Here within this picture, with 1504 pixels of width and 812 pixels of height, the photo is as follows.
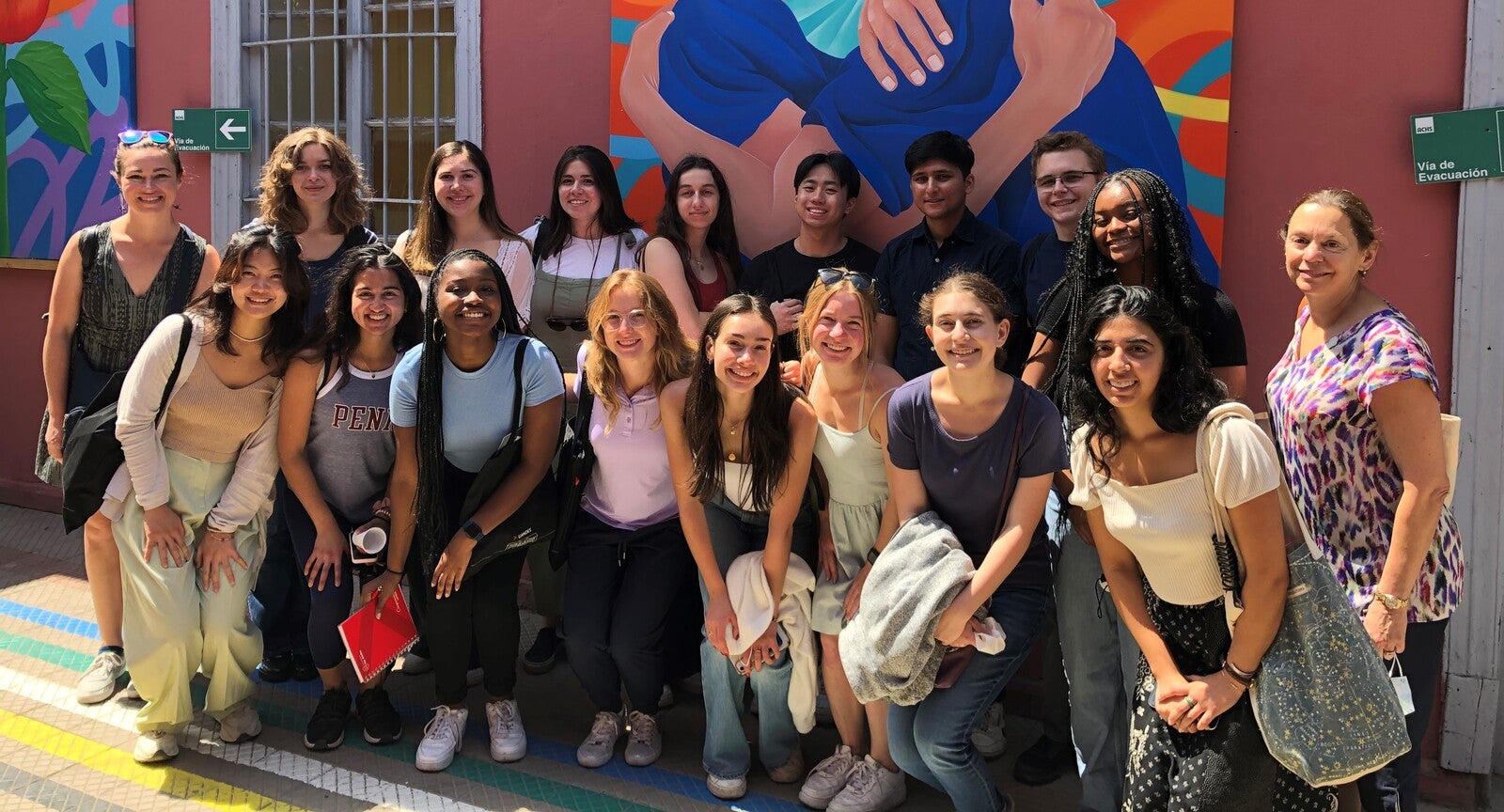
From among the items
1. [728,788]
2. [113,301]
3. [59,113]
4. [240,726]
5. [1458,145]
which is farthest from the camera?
[59,113]

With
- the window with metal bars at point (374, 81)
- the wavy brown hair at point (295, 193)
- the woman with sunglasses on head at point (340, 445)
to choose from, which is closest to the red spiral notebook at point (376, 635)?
the woman with sunglasses on head at point (340, 445)

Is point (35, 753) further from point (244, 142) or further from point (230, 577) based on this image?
point (244, 142)

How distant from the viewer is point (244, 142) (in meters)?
5.82

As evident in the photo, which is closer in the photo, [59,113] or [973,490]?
[973,490]

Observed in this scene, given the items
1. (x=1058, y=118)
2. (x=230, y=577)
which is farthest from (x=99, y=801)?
(x=1058, y=118)

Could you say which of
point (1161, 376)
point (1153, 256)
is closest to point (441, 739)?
point (1161, 376)

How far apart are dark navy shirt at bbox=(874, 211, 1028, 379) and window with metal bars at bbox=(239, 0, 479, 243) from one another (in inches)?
92.0

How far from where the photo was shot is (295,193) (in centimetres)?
445

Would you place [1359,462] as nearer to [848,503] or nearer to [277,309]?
[848,503]

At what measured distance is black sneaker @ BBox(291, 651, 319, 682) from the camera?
4.36 m

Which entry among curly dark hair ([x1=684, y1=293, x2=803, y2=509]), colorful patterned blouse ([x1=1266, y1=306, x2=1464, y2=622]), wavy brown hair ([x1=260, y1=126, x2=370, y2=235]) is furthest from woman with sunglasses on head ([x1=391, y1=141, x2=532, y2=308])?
colorful patterned blouse ([x1=1266, y1=306, x2=1464, y2=622])

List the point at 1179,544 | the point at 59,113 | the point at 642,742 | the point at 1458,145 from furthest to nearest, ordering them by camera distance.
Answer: the point at 59,113 → the point at 642,742 → the point at 1458,145 → the point at 1179,544

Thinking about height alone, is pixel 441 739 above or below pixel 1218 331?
below

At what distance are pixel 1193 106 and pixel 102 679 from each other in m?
4.33
